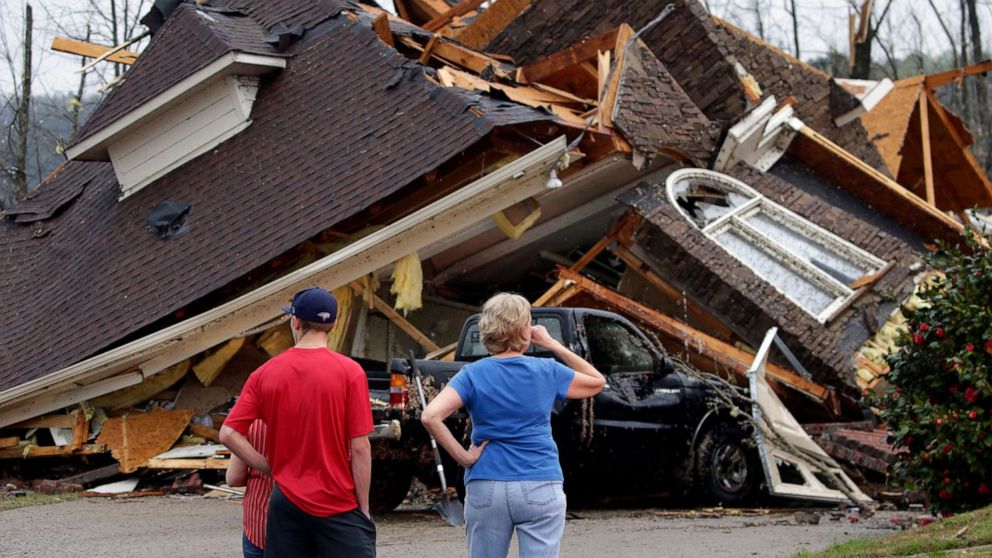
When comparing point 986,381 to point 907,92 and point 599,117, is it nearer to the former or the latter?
point 599,117

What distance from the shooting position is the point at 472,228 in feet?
44.9

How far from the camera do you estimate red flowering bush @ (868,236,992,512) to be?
8.26m

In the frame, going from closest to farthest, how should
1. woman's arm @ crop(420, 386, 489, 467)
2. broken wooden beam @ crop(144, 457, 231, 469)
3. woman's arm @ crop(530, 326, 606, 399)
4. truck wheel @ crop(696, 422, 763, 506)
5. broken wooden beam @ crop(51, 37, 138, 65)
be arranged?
1. woman's arm @ crop(420, 386, 489, 467)
2. woman's arm @ crop(530, 326, 606, 399)
3. truck wheel @ crop(696, 422, 763, 506)
4. broken wooden beam @ crop(144, 457, 231, 469)
5. broken wooden beam @ crop(51, 37, 138, 65)

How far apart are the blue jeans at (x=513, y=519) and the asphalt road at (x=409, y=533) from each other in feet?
11.0

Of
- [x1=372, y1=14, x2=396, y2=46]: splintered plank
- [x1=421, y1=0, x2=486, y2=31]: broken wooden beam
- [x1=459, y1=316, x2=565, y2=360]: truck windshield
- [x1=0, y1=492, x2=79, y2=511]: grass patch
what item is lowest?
[x1=0, y1=492, x2=79, y2=511]: grass patch

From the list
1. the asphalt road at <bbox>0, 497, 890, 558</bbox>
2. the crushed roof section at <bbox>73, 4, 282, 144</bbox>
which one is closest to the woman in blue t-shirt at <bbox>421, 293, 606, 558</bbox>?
the asphalt road at <bbox>0, 497, 890, 558</bbox>

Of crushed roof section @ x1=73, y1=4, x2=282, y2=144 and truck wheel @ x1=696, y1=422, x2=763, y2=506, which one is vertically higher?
crushed roof section @ x1=73, y1=4, x2=282, y2=144

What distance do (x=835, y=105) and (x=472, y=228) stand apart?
8.95 metres

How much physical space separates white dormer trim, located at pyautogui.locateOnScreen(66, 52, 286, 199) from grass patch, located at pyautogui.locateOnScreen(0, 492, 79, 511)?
4.43 m

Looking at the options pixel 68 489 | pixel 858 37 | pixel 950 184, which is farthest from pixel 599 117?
pixel 858 37

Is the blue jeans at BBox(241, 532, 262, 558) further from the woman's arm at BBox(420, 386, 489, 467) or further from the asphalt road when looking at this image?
the asphalt road

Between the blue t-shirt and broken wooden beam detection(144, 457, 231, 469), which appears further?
broken wooden beam detection(144, 457, 231, 469)

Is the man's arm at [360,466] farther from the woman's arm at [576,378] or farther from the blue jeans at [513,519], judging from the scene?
the woman's arm at [576,378]

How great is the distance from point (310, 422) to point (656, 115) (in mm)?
11277
